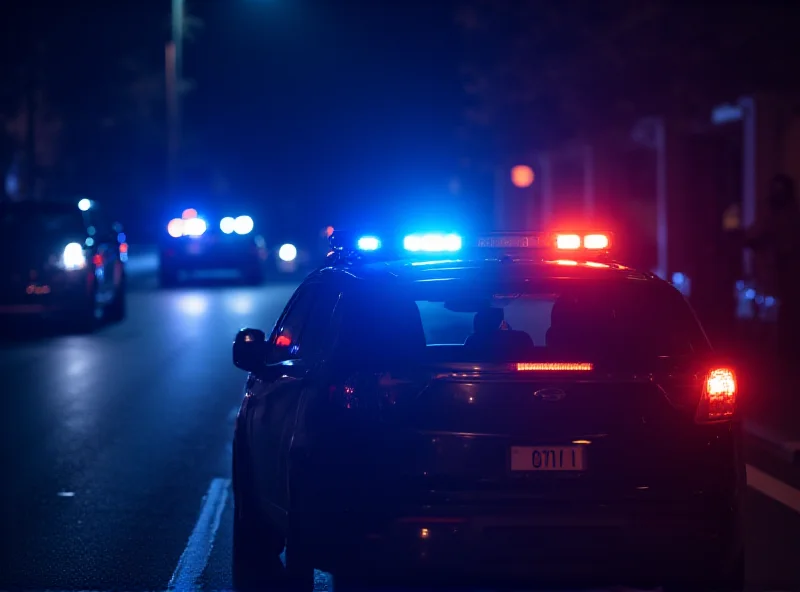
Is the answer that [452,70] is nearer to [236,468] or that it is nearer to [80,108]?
[80,108]

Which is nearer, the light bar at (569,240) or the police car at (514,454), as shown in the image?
the police car at (514,454)

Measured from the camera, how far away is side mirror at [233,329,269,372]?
7.06 meters

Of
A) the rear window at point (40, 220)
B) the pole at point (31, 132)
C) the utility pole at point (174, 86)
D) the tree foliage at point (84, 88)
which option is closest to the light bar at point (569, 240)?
the rear window at point (40, 220)

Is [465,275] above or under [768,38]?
under

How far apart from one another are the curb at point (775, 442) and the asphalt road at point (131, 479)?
76 mm

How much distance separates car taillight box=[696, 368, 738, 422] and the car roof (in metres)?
0.50

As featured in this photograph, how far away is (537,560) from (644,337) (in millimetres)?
1010

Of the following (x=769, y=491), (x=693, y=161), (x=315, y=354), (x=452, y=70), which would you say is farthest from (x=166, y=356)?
(x=452, y=70)

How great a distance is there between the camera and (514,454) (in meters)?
5.76

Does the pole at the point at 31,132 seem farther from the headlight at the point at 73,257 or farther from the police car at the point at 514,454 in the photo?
the police car at the point at 514,454

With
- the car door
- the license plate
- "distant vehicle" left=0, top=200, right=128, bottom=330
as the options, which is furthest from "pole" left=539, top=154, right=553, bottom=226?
the license plate

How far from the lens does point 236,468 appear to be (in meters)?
7.39

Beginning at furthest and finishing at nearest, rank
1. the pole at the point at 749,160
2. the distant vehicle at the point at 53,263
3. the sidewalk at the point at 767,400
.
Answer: the pole at the point at 749,160, the distant vehicle at the point at 53,263, the sidewalk at the point at 767,400

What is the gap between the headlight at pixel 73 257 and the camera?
73.4 ft
